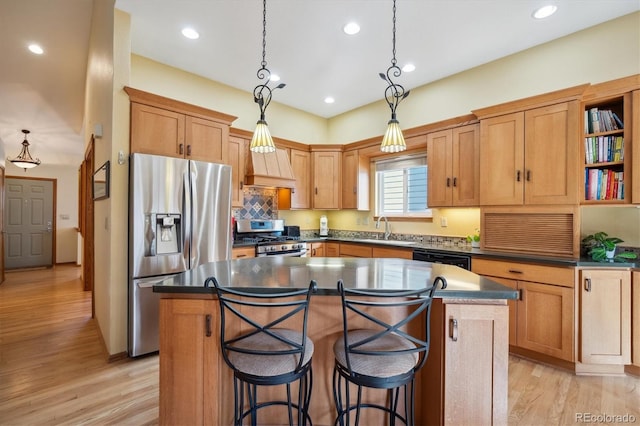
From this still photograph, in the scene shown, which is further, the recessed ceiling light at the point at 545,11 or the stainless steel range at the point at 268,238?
the stainless steel range at the point at 268,238

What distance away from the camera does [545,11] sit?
8.14 feet

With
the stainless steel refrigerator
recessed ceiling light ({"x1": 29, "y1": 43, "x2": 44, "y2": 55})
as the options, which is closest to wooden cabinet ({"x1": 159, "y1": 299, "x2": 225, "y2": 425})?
the stainless steel refrigerator

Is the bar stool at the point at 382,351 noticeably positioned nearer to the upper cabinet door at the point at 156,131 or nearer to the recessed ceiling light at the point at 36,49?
the upper cabinet door at the point at 156,131

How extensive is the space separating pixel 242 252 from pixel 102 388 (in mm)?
1775

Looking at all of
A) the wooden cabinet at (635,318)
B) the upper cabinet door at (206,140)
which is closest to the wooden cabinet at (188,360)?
the upper cabinet door at (206,140)

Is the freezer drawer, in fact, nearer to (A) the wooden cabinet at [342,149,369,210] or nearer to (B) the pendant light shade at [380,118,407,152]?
(B) the pendant light shade at [380,118,407,152]

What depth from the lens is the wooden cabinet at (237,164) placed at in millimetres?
3805

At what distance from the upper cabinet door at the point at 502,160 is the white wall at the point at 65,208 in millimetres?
9122

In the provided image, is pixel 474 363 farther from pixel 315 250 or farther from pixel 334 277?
pixel 315 250

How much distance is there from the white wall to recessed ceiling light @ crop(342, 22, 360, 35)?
819 centimetres

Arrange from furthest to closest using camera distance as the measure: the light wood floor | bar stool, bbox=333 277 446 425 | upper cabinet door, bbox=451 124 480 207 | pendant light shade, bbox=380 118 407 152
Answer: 1. upper cabinet door, bbox=451 124 480 207
2. pendant light shade, bbox=380 118 407 152
3. the light wood floor
4. bar stool, bbox=333 277 446 425

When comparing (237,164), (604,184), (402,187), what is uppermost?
(237,164)

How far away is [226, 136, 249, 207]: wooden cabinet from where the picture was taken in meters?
3.80

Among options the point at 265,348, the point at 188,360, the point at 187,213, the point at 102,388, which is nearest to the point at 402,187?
the point at 187,213
